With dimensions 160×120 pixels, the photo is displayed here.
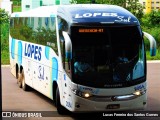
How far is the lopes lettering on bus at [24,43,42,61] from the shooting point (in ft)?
41.1

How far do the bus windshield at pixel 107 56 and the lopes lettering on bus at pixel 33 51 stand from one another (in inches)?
113

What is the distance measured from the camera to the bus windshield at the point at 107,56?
9555 millimetres

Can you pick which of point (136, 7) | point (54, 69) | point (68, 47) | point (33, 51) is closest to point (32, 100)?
point (33, 51)

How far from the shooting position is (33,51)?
13.1 m

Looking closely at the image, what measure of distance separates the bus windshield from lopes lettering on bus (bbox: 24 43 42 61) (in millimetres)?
2863

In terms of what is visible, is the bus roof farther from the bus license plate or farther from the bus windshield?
the bus license plate

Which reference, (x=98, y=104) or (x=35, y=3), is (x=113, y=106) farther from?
(x=35, y=3)

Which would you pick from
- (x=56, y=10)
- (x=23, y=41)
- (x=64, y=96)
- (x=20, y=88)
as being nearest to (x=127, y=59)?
(x=64, y=96)

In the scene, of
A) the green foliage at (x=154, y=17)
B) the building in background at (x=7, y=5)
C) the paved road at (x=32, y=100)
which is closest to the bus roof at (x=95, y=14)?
the paved road at (x=32, y=100)

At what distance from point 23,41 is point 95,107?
17.7 ft

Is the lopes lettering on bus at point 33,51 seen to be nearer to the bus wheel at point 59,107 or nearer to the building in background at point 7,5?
the bus wheel at point 59,107

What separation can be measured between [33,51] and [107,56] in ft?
12.7

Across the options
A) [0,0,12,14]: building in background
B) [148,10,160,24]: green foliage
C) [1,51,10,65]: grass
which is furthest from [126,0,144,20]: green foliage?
[1,51,10,65]: grass

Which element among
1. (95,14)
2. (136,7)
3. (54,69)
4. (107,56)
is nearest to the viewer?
(107,56)
